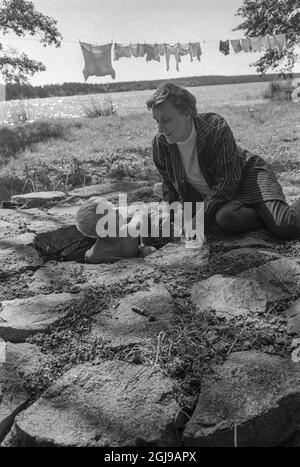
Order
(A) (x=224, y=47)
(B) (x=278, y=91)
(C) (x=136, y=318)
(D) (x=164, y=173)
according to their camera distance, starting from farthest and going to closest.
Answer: (B) (x=278, y=91)
(A) (x=224, y=47)
(D) (x=164, y=173)
(C) (x=136, y=318)

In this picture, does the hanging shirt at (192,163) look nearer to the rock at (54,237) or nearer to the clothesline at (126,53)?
the rock at (54,237)

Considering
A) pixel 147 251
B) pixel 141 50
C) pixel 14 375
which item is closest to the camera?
pixel 14 375

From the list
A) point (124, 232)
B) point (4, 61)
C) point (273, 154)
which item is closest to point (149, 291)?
point (124, 232)

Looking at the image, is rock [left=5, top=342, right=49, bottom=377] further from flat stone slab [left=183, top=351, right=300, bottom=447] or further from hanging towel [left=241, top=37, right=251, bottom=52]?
hanging towel [left=241, top=37, right=251, bottom=52]

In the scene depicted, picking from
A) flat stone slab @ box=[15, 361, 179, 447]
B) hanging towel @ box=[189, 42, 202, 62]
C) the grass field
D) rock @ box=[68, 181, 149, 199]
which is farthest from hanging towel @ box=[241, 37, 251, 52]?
flat stone slab @ box=[15, 361, 179, 447]

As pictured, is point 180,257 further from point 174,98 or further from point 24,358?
point 24,358

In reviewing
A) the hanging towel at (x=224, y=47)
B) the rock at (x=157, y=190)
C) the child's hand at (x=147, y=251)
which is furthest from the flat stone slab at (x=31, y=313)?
the hanging towel at (x=224, y=47)

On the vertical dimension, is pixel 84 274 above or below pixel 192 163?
below

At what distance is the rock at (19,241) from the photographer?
10.1ft

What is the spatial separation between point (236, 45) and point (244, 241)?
33.6 ft

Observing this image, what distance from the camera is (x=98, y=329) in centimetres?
197

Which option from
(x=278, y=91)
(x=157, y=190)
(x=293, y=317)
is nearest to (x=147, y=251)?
(x=157, y=190)

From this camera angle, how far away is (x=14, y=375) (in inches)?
67.7

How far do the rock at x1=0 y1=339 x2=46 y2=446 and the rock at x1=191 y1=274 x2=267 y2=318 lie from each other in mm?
753
